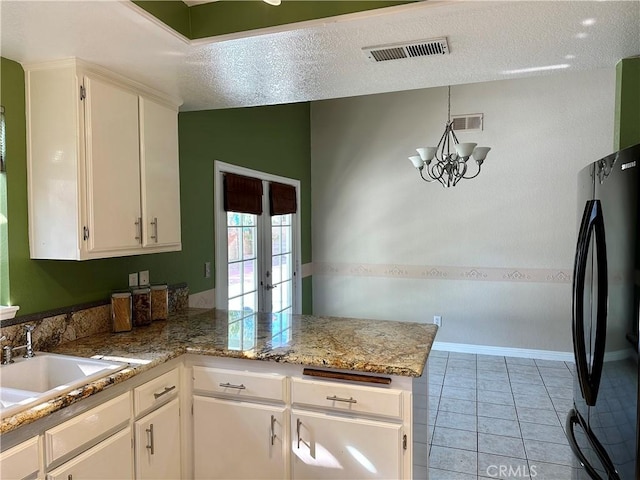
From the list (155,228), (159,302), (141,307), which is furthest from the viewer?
(159,302)

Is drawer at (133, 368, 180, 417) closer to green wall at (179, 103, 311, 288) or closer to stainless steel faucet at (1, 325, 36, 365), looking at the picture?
stainless steel faucet at (1, 325, 36, 365)

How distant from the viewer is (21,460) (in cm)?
140

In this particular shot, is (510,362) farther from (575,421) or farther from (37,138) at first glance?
(37,138)

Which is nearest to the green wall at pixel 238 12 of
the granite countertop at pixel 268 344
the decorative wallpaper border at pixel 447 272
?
the granite countertop at pixel 268 344

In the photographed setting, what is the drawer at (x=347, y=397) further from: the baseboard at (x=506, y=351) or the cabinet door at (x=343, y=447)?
the baseboard at (x=506, y=351)

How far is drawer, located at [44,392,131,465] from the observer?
151 centimetres

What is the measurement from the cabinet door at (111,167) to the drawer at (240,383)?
0.78 meters

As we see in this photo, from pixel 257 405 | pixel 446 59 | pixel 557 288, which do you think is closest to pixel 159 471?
pixel 257 405

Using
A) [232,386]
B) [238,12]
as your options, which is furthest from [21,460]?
[238,12]

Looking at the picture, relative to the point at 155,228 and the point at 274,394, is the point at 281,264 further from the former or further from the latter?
the point at 274,394

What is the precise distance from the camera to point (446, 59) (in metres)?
1.99

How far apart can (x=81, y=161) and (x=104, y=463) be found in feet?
4.24

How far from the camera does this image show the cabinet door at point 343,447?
72.1 inches

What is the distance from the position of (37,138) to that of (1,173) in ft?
0.72
